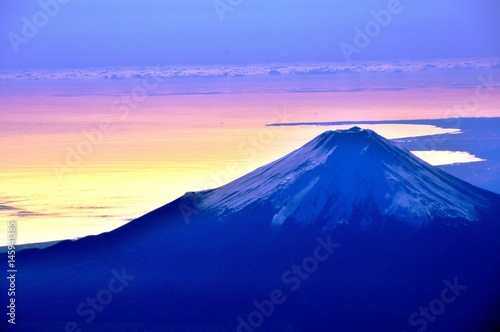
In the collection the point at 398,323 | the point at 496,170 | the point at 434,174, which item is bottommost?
the point at 398,323

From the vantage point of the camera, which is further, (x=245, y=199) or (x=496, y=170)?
(x=496, y=170)

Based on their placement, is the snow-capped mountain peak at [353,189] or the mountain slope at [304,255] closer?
the mountain slope at [304,255]

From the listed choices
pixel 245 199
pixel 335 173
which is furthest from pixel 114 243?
pixel 335 173

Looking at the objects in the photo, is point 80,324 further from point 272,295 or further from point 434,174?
point 434,174

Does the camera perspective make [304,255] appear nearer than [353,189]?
Yes

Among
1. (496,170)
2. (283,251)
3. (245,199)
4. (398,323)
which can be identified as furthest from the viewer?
(496,170)

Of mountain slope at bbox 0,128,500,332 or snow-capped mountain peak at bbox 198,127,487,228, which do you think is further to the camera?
snow-capped mountain peak at bbox 198,127,487,228

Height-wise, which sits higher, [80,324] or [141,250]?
[141,250]

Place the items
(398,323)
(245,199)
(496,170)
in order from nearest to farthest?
(398,323)
(245,199)
(496,170)
